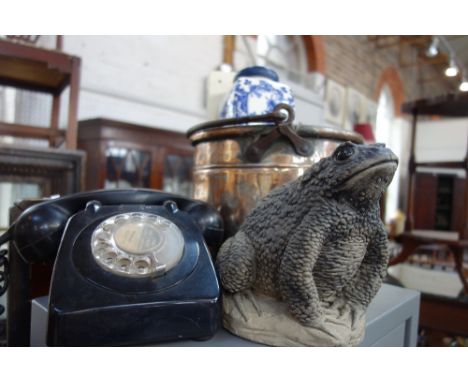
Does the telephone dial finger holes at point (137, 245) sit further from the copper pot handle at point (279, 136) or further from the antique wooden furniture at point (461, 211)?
the antique wooden furniture at point (461, 211)

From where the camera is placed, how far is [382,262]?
1.53 feet

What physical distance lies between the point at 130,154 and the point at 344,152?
1098 millimetres

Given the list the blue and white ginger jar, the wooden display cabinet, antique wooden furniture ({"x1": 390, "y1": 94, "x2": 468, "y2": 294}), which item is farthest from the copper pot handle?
the wooden display cabinet

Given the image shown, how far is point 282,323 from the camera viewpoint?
0.44m

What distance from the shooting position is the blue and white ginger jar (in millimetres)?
742

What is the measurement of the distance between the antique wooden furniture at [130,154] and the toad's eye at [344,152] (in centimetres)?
105

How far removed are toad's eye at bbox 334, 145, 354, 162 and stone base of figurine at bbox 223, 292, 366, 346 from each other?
0.20 meters

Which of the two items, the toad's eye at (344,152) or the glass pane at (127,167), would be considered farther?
the glass pane at (127,167)

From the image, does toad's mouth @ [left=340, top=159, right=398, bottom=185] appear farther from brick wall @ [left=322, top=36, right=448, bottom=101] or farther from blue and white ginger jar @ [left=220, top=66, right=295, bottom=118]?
brick wall @ [left=322, top=36, right=448, bottom=101]

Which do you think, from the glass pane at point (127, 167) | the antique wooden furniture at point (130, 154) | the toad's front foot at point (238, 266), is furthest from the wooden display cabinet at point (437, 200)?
the toad's front foot at point (238, 266)

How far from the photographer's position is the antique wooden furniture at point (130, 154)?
4.24 ft

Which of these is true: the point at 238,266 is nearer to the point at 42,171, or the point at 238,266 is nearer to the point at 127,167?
the point at 42,171

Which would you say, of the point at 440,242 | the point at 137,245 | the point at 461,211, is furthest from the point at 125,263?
the point at 461,211

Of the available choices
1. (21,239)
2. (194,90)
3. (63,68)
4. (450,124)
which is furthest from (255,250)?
(450,124)
